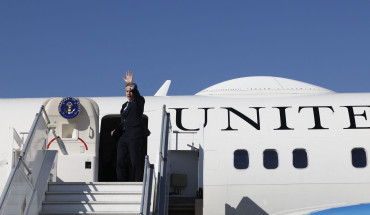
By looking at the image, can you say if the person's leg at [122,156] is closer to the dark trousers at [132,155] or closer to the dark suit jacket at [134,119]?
the dark trousers at [132,155]

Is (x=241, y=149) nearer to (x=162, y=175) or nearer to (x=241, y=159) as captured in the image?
(x=241, y=159)

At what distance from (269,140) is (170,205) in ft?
7.94

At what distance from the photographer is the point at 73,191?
1014 centimetres

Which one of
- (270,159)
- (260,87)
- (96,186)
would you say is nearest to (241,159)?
(270,159)

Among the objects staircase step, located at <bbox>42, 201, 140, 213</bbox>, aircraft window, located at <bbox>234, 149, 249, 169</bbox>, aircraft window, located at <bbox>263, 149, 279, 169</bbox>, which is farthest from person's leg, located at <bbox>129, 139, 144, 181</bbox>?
aircraft window, located at <bbox>263, 149, 279, 169</bbox>

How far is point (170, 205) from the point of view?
1167 cm

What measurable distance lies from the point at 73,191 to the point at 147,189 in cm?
182

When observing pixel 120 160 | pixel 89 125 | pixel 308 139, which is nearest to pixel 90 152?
pixel 89 125

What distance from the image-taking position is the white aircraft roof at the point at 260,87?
1466cm

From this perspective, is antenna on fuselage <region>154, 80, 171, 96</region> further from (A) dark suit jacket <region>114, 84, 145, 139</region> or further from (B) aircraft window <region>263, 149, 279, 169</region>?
(A) dark suit jacket <region>114, 84, 145, 139</region>

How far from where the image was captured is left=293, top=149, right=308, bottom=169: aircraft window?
39.9 ft

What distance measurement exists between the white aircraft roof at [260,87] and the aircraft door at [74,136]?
3269mm

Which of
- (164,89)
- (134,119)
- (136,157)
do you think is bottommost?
(136,157)

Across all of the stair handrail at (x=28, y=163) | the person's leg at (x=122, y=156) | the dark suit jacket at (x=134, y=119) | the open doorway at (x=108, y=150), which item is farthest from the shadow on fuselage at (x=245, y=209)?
the stair handrail at (x=28, y=163)
